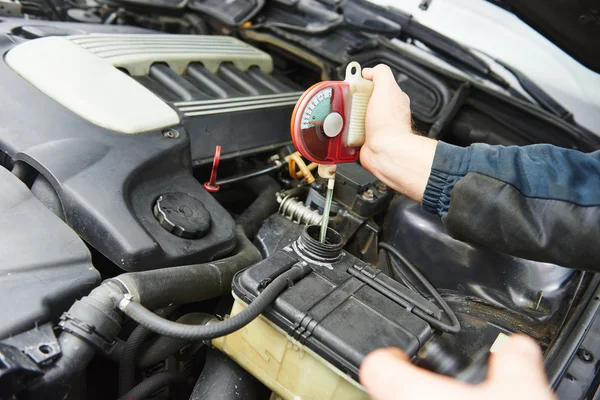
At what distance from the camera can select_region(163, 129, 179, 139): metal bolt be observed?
113 cm

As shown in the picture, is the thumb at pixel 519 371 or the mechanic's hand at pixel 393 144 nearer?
the thumb at pixel 519 371

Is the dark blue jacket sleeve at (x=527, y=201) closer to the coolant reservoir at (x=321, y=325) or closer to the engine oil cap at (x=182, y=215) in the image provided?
the coolant reservoir at (x=321, y=325)

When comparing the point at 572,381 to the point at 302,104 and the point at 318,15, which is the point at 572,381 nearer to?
the point at 302,104

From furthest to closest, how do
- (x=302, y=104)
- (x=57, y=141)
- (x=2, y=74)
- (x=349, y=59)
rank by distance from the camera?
(x=349, y=59), (x=2, y=74), (x=57, y=141), (x=302, y=104)

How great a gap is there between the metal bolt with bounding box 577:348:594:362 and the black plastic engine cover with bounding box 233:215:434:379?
334mm

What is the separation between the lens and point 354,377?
732 millimetres

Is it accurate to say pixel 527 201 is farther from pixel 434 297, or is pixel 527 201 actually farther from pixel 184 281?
pixel 184 281

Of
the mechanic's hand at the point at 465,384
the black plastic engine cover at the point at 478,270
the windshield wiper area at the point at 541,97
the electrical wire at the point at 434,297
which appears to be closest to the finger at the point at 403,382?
the mechanic's hand at the point at 465,384

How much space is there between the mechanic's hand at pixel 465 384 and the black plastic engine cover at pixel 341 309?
9.5 inches

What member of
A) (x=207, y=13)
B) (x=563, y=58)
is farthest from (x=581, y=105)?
(x=207, y=13)

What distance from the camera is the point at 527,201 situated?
0.78 m

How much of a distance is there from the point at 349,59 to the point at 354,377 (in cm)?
125

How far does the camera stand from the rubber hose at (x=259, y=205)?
122 cm

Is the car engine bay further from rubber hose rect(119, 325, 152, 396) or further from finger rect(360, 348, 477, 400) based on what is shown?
finger rect(360, 348, 477, 400)
